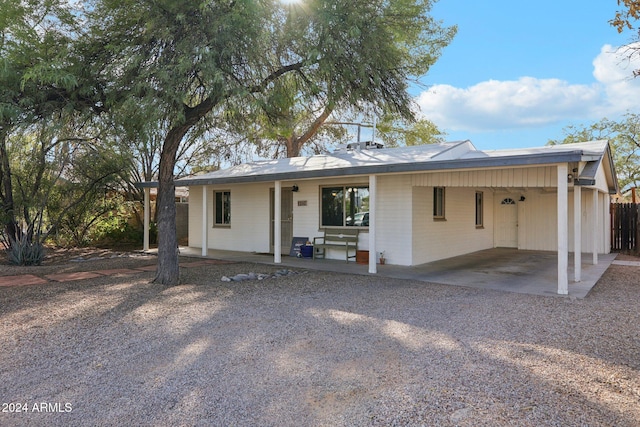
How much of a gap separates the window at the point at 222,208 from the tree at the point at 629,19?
10.9m

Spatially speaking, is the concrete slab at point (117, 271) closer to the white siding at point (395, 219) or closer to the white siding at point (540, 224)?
the white siding at point (395, 219)

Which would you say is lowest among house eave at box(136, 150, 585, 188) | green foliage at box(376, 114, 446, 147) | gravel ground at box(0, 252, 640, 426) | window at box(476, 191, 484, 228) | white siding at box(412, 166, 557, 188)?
gravel ground at box(0, 252, 640, 426)

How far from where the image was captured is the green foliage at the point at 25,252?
31.7 ft

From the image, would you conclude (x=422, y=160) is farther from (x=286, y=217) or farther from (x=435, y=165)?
(x=286, y=217)

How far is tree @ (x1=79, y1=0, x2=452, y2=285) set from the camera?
642 centimetres

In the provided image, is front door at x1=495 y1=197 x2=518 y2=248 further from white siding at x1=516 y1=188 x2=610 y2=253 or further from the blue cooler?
the blue cooler

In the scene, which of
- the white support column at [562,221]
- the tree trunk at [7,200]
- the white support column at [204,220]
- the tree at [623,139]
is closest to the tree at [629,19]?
the white support column at [562,221]

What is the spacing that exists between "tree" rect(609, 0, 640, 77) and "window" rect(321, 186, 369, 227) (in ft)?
20.3

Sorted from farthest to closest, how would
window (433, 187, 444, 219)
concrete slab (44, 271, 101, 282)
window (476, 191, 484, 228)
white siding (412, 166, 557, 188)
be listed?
window (476, 191, 484, 228) < window (433, 187, 444, 219) < concrete slab (44, 271, 101, 282) < white siding (412, 166, 557, 188)

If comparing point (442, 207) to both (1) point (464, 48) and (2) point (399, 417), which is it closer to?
(1) point (464, 48)

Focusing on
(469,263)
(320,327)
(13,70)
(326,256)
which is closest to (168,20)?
(13,70)

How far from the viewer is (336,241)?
34.8ft

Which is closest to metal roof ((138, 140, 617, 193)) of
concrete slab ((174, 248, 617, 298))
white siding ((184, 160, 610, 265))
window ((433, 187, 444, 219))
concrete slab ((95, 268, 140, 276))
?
white siding ((184, 160, 610, 265))

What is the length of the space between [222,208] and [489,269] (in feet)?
27.8
